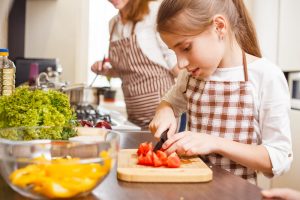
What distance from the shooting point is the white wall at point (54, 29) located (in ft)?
12.0

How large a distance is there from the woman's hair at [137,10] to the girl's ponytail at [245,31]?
83 centimetres

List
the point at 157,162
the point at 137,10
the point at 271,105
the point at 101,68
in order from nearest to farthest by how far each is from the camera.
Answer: the point at 157,162 < the point at 271,105 < the point at 137,10 < the point at 101,68

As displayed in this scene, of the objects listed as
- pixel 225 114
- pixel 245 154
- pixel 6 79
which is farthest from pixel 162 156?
pixel 6 79

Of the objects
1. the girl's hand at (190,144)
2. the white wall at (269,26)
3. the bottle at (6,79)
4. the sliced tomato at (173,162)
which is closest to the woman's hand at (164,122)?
the girl's hand at (190,144)

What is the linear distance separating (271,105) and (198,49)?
22cm

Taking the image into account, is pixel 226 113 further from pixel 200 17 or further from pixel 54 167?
pixel 54 167

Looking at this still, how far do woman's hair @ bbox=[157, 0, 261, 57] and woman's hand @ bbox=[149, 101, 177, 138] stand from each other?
24 centimetres

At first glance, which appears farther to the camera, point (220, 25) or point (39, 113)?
point (220, 25)

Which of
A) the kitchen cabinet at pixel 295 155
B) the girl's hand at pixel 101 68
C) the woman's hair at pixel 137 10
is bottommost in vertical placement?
the kitchen cabinet at pixel 295 155

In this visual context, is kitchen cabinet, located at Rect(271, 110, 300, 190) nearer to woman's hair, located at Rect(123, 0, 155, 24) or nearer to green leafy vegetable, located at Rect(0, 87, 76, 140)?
woman's hair, located at Rect(123, 0, 155, 24)

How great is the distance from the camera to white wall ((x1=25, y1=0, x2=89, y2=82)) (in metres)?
3.65

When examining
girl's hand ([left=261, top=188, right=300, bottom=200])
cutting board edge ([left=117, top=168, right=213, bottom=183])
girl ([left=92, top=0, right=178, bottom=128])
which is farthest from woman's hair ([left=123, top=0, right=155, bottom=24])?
girl's hand ([left=261, top=188, right=300, bottom=200])

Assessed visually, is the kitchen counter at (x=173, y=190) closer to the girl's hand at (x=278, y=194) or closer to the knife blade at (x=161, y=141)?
the girl's hand at (x=278, y=194)

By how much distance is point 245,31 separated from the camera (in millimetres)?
1222
